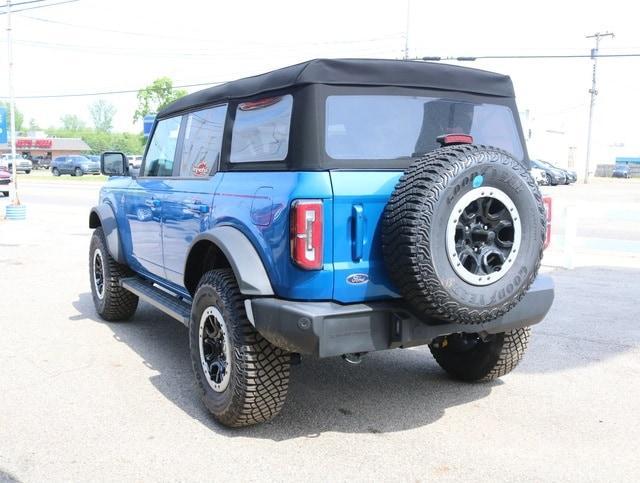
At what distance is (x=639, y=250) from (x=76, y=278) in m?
9.17

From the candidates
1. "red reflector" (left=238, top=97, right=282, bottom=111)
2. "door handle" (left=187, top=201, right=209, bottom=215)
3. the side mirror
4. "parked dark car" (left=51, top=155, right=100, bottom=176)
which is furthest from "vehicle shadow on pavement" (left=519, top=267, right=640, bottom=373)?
"parked dark car" (left=51, top=155, right=100, bottom=176)

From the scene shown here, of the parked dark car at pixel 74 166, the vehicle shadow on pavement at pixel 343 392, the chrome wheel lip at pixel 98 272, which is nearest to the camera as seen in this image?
the vehicle shadow on pavement at pixel 343 392

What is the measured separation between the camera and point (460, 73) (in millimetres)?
4078

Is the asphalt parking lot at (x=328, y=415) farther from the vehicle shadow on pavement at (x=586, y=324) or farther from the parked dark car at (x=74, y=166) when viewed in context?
the parked dark car at (x=74, y=166)

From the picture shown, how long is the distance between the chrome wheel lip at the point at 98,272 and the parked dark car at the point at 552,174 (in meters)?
35.0

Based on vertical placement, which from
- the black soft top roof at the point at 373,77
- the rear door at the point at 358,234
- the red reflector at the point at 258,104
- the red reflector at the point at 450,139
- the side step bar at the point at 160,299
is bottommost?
the side step bar at the point at 160,299

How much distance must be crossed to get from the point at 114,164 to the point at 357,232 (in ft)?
12.1

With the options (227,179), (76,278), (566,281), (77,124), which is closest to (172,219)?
(227,179)

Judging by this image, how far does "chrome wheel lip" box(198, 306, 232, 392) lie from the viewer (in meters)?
3.79

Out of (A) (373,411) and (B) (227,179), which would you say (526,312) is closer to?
(A) (373,411)

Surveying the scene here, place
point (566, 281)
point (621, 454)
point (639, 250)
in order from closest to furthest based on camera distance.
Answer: point (621, 454), point (566, 281), point (639, 250)

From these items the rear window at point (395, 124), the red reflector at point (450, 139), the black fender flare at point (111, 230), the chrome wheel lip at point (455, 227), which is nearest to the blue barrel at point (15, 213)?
the black fender flare at point (111, 230)

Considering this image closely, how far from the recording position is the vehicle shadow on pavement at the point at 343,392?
3.96m

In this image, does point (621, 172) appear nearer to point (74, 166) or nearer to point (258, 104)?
point (74, 166)
